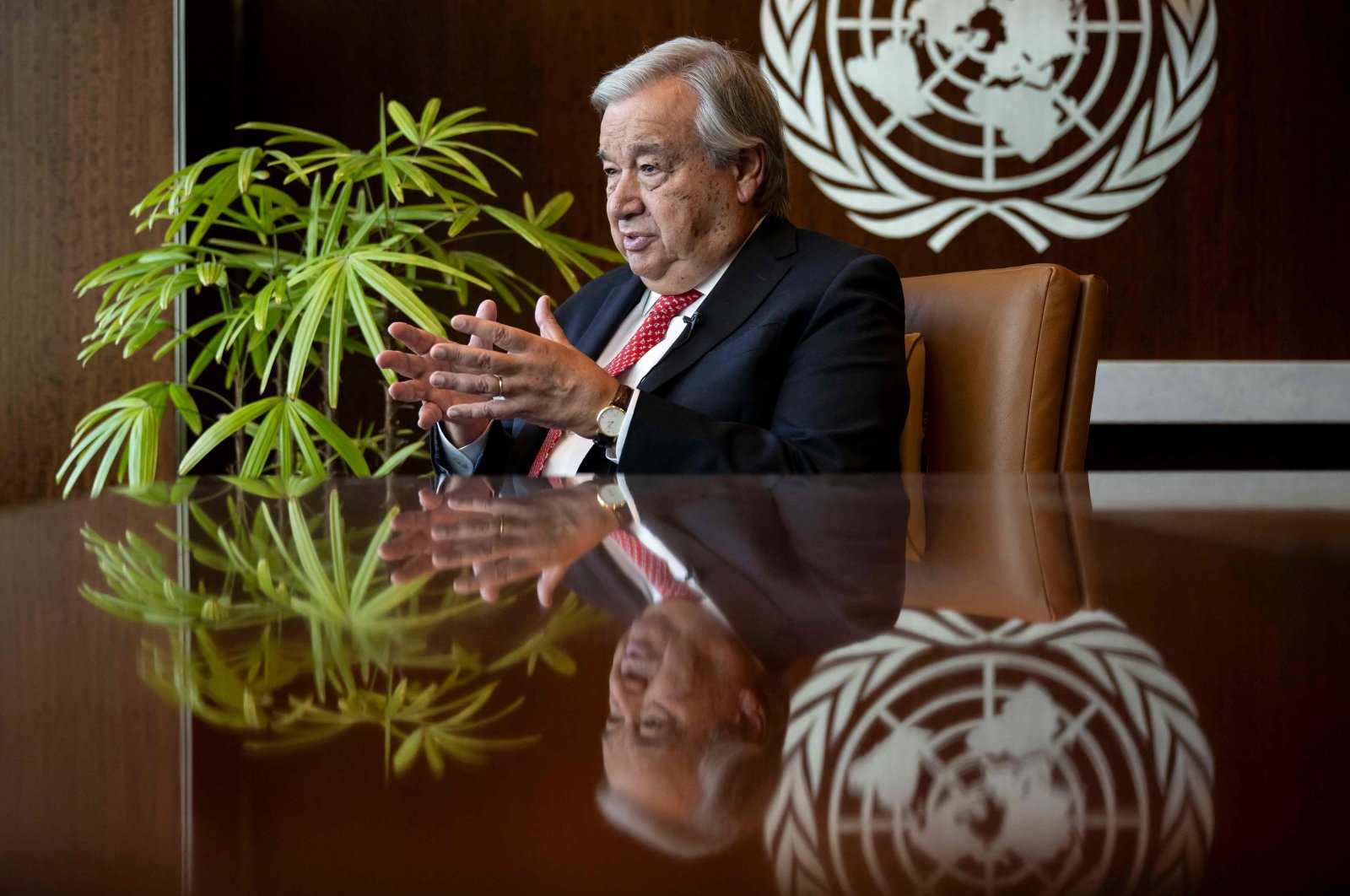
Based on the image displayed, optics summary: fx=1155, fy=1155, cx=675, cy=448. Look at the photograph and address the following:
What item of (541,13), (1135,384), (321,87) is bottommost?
(1135,384)

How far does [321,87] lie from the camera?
3.70 metres

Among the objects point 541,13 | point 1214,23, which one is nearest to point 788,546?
point 541,13

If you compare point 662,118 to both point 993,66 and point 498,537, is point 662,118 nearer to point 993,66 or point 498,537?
point 498,537

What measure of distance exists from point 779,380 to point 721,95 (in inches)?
22.6

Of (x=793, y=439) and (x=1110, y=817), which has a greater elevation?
(x=1110, y=817)

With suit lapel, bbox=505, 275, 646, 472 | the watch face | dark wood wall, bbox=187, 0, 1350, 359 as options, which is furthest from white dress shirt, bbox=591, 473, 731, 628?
dark wood wall, bbox=187, 0, 1350, 359

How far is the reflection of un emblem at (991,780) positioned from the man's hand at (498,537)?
0.51 ft

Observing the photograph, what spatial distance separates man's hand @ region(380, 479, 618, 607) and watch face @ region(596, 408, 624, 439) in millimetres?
896

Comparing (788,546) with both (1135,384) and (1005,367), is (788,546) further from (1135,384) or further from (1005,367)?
(1135,384)

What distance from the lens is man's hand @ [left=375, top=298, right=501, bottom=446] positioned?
1.55m

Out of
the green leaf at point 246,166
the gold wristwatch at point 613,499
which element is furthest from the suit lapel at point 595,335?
the gold wristwatch at point 613,499

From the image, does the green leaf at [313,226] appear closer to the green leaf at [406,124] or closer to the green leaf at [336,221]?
the green leaf at [336,221]

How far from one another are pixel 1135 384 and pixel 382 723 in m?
3.91

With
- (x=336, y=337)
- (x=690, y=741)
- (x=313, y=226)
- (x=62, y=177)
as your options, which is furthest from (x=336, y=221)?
(x=690, y=741)
